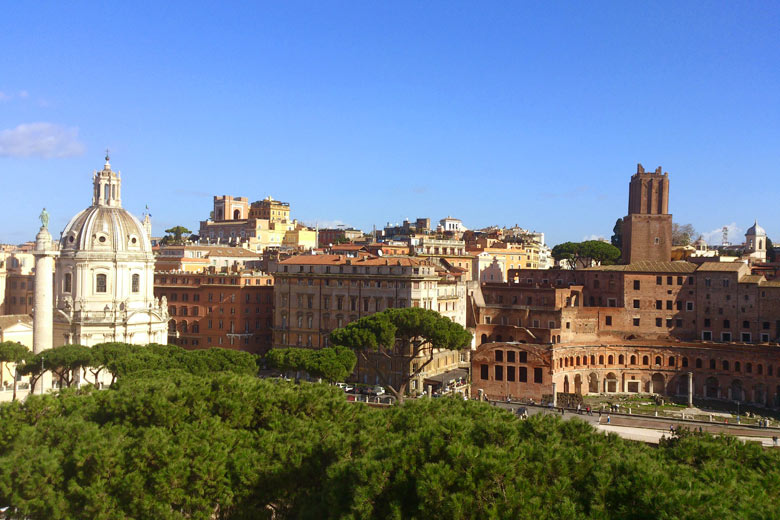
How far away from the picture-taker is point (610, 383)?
63219mm

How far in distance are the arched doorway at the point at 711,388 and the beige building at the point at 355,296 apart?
17937 mm

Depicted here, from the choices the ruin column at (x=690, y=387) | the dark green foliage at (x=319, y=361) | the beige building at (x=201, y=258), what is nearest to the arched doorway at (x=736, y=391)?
the ruin column at (x=690, y=387)

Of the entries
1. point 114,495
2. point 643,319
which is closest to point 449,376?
point 643,319

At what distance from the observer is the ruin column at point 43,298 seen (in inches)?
2143

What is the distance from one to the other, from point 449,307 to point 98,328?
26.0 meters

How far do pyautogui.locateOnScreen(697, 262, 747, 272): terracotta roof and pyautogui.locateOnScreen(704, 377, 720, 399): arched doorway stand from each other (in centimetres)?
885

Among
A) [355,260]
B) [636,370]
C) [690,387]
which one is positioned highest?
[355,260]

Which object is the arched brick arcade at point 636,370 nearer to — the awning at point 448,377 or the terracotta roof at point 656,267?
the awning at point 448,377

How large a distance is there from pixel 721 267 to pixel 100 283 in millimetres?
47772

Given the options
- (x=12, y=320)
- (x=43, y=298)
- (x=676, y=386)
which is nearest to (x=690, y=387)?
(x=676, y=386)

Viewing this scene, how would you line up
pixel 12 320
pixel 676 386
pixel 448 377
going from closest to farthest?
pixel 448 377 < pixel 12 320 < pixel 676 386

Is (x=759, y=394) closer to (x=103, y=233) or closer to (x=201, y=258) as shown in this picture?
(x=103, y=233)

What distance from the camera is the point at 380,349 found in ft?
186

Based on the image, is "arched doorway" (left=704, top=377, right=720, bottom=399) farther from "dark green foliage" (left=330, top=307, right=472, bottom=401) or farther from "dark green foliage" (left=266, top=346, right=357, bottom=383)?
"dark green foliage" (left=266, top=346, right=357, bottom=383)
